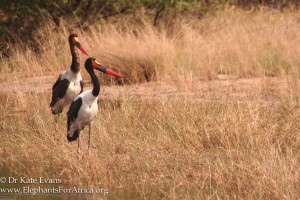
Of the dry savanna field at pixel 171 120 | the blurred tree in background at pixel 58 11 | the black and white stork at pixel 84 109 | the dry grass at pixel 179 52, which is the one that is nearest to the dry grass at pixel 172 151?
the dry savanna field at pixel 171 120

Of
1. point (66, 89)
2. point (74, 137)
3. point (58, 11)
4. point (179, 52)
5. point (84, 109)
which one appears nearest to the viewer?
point (84, 109)

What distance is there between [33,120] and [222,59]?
4927mm

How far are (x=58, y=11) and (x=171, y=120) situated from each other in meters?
8.01

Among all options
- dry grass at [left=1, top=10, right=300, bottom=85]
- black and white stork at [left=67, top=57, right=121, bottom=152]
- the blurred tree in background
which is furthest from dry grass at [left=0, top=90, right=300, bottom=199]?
the blurred tree in background

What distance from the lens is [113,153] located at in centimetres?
770

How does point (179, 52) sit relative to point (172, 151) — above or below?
above

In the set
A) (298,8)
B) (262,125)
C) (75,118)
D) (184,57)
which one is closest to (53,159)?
(75,118)

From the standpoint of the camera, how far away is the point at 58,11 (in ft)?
52.3

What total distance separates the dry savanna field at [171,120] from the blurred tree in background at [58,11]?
41cm

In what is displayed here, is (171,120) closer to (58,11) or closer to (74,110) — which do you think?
(74,110)

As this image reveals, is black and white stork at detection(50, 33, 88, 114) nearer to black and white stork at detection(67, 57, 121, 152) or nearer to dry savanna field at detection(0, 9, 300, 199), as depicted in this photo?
dry savanna field at detection(0, 9, 300, 199)

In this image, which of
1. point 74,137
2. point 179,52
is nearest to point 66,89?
point 74,137

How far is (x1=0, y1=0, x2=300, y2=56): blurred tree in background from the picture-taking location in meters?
15.2

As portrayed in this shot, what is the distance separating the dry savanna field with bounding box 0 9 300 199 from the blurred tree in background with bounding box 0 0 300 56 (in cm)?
41
